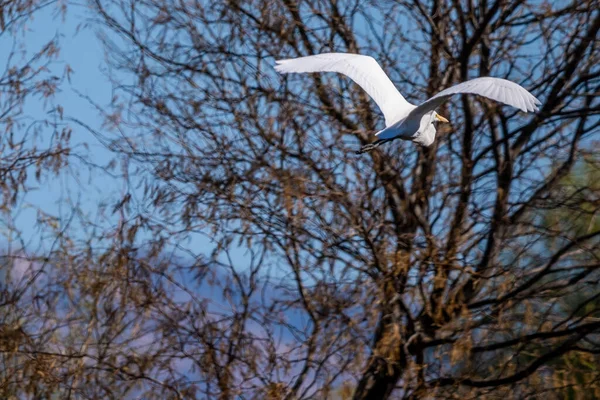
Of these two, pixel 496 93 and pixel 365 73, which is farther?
pixel 365 73

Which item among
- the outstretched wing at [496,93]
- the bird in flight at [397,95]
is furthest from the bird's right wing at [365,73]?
the outstretched wing at [496,93]

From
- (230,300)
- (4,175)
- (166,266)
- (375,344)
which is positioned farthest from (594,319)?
(4,175)

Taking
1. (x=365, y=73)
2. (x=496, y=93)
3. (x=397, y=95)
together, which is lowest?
(x=496, y=93)

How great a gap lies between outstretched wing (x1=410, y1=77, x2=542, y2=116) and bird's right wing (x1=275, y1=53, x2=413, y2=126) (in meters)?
0.37

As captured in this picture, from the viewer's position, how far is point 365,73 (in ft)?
15.4

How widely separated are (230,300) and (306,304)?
16.3 inches

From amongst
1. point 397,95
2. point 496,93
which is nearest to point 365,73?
point 397,95

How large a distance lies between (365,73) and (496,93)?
96 centimetres

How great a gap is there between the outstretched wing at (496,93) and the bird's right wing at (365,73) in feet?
1.20

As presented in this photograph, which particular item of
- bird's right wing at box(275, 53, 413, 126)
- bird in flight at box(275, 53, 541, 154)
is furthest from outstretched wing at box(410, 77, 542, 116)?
bird's right wing at box(275, 53, 413, 126)

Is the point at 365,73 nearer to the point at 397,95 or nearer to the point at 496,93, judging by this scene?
the point at 397,95

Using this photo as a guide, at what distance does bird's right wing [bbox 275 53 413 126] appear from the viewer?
14.2 feet

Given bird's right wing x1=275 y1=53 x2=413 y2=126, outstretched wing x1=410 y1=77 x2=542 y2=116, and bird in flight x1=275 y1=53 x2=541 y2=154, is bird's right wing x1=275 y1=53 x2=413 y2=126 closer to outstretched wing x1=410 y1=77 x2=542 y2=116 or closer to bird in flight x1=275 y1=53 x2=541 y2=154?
bird in flight x1=275 y1=53 x2=541 y2=154

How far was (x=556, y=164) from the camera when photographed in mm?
5754
